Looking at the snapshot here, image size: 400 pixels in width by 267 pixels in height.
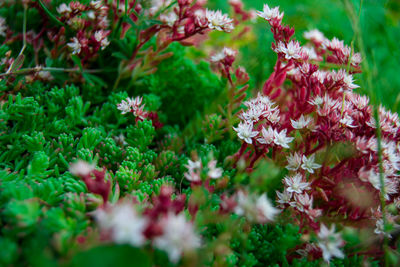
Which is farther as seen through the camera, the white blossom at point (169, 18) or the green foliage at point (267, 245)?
the white blossom at point (169, 18)

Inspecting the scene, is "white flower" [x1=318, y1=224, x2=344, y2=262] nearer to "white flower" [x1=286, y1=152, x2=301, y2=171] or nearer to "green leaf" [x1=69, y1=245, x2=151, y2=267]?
"white flower" [x1=286, y1=152, x2=301, y2=171]

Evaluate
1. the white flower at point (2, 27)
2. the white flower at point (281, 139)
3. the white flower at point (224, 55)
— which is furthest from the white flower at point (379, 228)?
the white flower at point (2, 27)

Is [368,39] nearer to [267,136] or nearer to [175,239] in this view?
[267,136]

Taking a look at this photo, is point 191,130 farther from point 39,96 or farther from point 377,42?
point 377,42

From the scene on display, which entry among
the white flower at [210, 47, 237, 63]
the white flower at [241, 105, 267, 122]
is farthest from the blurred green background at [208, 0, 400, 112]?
the white flower at [241, 105, 267, 122]

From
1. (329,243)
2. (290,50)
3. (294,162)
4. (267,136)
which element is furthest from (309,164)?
(290,50)

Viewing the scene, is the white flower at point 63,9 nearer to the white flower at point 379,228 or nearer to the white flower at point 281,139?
the white flower at point 281,139
